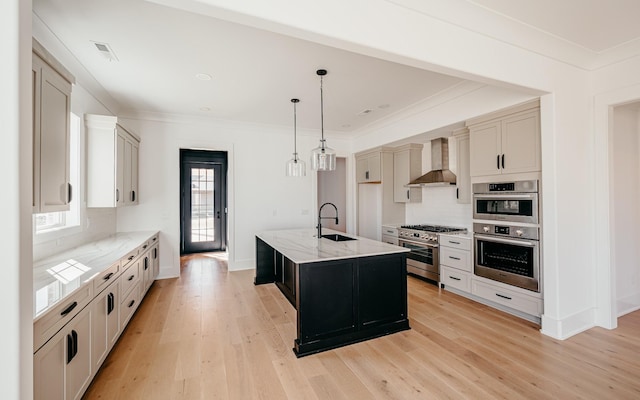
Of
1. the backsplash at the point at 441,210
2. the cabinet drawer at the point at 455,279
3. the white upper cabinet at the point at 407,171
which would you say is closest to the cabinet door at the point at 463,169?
the backsplash at the point at 441,210

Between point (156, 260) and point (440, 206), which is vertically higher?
point (440, 206)

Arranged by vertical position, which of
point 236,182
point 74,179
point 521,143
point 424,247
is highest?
point 521,143

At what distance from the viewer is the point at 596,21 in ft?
7.79

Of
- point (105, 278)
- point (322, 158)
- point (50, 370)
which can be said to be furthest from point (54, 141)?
point (322, 158)

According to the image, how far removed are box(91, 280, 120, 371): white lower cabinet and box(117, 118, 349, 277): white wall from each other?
2449 millimetres

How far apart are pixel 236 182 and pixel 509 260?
4.42 meters

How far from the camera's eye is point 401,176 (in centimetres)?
546

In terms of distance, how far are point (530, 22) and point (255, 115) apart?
150 inches

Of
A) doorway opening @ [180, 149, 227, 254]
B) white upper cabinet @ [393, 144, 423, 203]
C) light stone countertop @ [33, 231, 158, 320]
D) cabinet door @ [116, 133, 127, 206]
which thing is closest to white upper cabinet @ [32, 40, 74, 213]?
light stone countertop @ [33, 231, 158, 320]

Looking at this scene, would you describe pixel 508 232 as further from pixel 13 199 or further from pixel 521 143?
pixel 13 199

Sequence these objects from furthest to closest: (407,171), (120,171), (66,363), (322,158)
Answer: (407,171), (120,171), (322,158), (66,363)

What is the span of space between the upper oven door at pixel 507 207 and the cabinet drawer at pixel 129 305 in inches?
159

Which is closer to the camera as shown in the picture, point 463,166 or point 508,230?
point 508,230

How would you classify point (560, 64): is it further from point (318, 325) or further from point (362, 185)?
point (362, 185)
